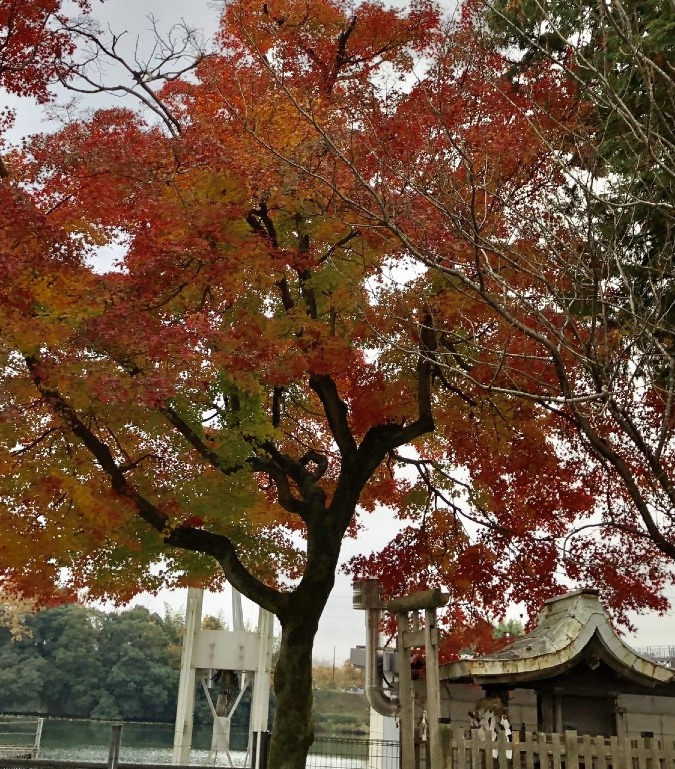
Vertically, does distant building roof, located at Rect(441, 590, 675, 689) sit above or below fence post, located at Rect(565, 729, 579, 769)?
above

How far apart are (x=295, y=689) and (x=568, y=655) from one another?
388 centimetres

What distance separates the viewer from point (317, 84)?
13.7m

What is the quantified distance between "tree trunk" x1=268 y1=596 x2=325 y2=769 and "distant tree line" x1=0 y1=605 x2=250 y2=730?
175ft

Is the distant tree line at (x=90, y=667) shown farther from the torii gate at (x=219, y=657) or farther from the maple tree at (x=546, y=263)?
the maple tree at (x=546, y=263)

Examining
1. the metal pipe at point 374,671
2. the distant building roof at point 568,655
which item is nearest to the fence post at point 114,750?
the metal pipe at point 374,671

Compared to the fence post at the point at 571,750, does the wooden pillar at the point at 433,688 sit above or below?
above

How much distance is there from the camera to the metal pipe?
12.0m

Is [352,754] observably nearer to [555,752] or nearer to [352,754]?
[352,754]

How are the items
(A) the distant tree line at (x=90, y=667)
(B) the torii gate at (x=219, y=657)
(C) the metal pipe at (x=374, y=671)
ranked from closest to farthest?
(C) the metal pipe at (x=374, y=671)
(B) the torii gate at (x=219, y=657)
(A) the distant tree line at (x=90, y=667)

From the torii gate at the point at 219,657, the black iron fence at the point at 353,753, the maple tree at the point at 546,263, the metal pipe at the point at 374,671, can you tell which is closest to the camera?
the maple tree at the point at 546,263

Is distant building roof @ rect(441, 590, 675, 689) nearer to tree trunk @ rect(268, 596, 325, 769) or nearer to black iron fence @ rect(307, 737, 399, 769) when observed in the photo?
tree trunk @ rect(268, 596, 325, 769)

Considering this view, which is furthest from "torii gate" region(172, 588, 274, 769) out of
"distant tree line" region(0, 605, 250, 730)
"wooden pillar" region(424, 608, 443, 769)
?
"distant tree line" region(0, 605, 250, 730)

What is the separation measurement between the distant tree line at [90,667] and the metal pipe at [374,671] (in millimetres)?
52907

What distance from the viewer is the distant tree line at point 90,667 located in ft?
192
